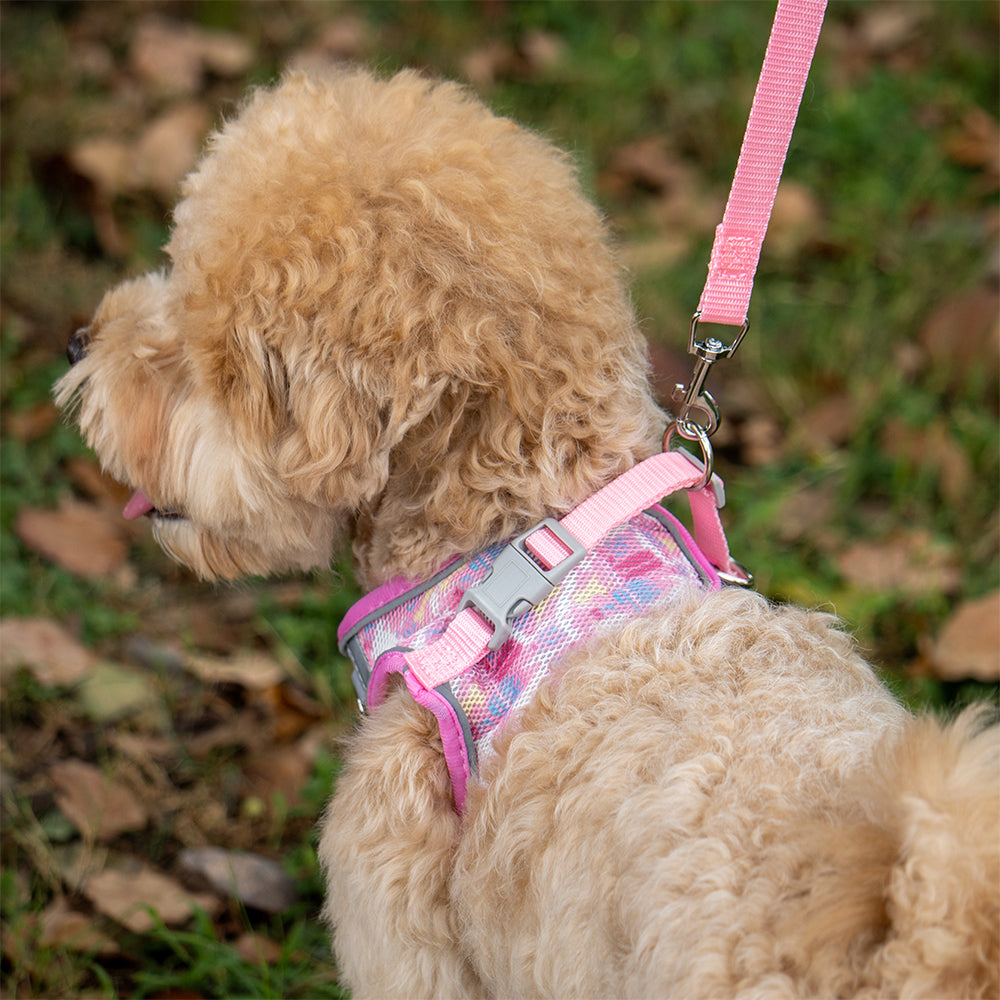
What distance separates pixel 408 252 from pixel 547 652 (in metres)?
0.71

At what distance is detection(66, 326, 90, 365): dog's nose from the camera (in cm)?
207

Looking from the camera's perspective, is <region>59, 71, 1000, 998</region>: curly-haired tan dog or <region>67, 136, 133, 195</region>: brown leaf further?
<region>67, 136, 133, 195</region>: brown leaf

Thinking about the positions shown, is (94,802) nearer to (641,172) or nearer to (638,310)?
(638,310)

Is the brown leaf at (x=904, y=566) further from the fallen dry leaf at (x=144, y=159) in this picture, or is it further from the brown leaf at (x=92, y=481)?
the fallen dry leaf at (x=144, y=159)

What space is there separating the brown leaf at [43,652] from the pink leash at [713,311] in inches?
60.7

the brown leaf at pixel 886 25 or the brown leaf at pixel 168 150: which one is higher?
the brown leaf at pixel 886 25

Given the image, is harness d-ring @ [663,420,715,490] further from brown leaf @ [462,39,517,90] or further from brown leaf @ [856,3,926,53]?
brown leaf @ [856,3,926,53]

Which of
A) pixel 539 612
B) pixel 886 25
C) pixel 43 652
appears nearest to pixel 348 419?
pixel 539 612

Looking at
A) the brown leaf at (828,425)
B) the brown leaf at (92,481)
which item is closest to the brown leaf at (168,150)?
the brown leaf at (92,481)

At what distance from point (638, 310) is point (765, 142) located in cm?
49

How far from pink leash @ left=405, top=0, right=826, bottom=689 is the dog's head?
94 millimetres

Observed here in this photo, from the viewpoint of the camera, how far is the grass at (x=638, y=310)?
2566 millimetres

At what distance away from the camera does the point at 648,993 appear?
4.12 feet

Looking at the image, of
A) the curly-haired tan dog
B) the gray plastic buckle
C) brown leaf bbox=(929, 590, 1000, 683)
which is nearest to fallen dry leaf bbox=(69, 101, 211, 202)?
the curly-haired tan dog
